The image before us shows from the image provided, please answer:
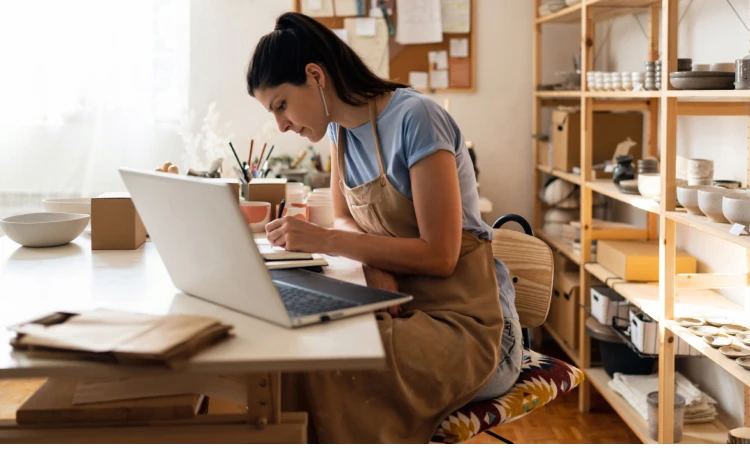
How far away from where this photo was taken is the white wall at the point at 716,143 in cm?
263

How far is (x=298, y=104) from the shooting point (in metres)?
1.72

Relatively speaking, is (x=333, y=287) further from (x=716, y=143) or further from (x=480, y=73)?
(x=480, y=73)

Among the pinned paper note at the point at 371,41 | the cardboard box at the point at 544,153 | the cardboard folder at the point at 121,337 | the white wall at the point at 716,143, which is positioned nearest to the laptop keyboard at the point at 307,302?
the cardboard folder at the point at 121,337

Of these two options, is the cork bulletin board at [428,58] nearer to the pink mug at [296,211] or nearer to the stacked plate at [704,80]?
the stacked plate at [704,80]

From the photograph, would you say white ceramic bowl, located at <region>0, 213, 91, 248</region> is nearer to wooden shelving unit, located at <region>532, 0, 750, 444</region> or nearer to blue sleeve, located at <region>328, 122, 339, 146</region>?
blue sleeve, located at <region>328, 122, 339, 146</region>

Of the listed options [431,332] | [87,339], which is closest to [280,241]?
[431,332]

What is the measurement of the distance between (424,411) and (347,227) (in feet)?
2.02

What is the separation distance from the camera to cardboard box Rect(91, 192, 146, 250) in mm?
1854

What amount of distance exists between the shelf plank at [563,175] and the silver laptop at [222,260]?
2186mm

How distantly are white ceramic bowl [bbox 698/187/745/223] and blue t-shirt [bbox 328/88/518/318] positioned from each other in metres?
0.72

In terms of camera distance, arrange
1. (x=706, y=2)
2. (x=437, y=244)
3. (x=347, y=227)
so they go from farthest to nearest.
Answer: (x=706, y=2)
(x=347, y=227)
(x=437, y=244)

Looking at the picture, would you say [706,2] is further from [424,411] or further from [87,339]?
[87,339]

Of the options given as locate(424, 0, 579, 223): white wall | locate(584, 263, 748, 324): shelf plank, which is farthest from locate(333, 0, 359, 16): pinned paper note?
locate(584, 263, 748, 324): shelf plank

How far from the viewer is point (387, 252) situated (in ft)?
5.26
